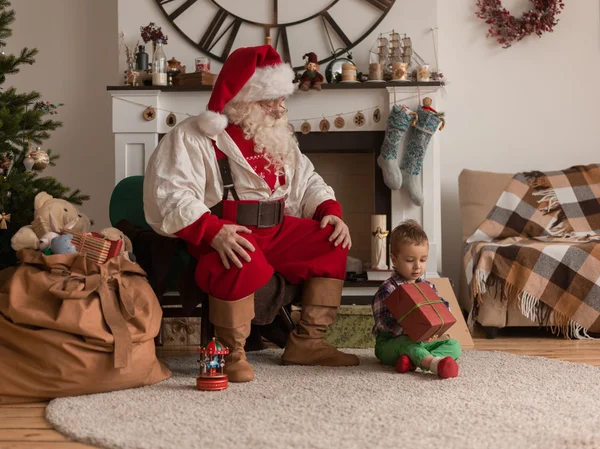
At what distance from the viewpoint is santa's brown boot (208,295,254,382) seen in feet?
7.74

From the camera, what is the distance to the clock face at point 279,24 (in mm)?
3855

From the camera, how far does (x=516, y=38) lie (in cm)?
414

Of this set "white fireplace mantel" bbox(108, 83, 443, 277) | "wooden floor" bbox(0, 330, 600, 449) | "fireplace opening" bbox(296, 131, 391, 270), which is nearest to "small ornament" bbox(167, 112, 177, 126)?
"white fireplace mantel" bbox(108, 83, 443, 277)

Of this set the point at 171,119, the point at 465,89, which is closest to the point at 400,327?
the point at 171,119

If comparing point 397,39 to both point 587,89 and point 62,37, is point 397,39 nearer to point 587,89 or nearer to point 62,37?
point 587,89

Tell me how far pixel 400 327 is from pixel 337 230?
397 mm

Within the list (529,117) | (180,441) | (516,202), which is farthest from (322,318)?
(529,117)

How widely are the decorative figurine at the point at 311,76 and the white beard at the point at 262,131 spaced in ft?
3.24

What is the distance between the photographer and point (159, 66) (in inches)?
148

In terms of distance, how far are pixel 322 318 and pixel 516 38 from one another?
2.32m

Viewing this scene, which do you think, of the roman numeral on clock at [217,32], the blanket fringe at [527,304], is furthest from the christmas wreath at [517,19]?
the blanket fringe at [527,304]

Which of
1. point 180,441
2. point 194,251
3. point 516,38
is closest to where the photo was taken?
point 180,441

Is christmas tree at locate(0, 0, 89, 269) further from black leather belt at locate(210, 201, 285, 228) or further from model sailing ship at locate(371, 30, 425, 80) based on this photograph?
→ model sailing ship at locate(371, 30, 425, 80)

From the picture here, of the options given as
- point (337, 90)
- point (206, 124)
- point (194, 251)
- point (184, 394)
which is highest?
point (337, 90)
